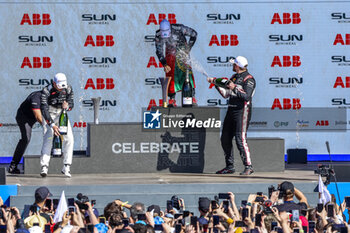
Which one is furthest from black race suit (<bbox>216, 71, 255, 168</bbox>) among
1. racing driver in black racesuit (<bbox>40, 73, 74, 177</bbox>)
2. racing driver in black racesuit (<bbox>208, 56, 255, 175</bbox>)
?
racing driver in black racesuit (<bbox>40, 73, 74, 177</bbox>)

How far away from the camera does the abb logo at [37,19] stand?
642 inches

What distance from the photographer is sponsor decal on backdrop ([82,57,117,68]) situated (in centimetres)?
1645

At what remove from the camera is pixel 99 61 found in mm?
16484

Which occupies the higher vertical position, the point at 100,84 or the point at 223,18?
the point at 223,18

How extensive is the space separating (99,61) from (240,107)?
14.2 feet

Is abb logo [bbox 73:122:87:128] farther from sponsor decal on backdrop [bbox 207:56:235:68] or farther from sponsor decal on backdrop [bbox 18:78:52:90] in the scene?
sponsor decal on backdrop [bbox 207:56:235:68]

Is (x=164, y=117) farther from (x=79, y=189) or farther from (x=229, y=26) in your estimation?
(x=229, y=26)

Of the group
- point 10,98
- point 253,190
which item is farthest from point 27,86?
point 253,190

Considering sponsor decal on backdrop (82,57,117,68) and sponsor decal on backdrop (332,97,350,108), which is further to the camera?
sponsor decal on backdrop (332,97,350,108)

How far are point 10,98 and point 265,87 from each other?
15.1ft

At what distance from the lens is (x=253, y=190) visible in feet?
38.1

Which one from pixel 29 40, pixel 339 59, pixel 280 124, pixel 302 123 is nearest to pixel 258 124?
pixel 280 124

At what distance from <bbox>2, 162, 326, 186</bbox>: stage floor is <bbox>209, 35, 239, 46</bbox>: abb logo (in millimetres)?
3728

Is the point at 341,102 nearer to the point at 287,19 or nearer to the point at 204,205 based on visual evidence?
the point at 287,19
